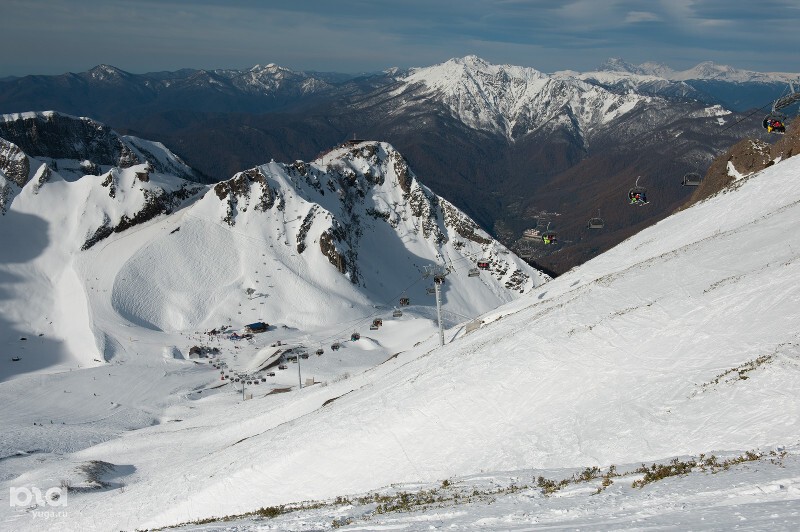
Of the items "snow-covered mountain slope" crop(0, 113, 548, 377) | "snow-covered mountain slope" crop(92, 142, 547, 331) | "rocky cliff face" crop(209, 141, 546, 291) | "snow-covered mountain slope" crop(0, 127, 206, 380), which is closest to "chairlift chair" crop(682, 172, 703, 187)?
"snow-covered mountain slope" crop(0, 113, 548, 377)

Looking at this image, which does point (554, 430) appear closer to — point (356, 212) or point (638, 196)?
point (638, 196)

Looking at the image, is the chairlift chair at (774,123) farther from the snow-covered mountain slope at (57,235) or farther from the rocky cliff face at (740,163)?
the snow-covered mountain slope at (57,235)

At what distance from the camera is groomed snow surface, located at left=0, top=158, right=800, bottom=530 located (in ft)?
55.3

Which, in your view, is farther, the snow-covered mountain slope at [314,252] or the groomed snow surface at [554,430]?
the snow-covered mountain slope at [314,252]

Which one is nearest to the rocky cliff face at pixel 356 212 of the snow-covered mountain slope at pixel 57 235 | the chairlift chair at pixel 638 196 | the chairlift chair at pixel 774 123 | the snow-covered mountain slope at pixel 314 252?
the snow-covered mountain slope at pixel 314 252

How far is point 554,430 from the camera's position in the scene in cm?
2594

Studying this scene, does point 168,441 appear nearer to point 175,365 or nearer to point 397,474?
point 397,474

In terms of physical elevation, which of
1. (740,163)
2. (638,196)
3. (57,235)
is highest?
(57,235)

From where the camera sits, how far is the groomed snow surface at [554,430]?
16.8m

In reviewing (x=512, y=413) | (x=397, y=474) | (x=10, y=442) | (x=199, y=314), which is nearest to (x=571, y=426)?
(x=512, y=413)

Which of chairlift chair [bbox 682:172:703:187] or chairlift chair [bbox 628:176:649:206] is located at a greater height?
chairlift chair [bbox 682:172:703:187]

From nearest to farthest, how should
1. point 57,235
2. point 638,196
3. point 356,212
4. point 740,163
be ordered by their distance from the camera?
point 638,196, point 740,163, point 57,235, point 356,212

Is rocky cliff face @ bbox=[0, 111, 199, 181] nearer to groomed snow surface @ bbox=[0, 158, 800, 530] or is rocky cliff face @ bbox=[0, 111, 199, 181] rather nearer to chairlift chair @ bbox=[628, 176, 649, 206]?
groomed snow surface @ bbox=[0, 158, 800, 530]

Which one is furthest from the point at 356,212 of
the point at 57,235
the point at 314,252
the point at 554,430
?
the point at 554,430
